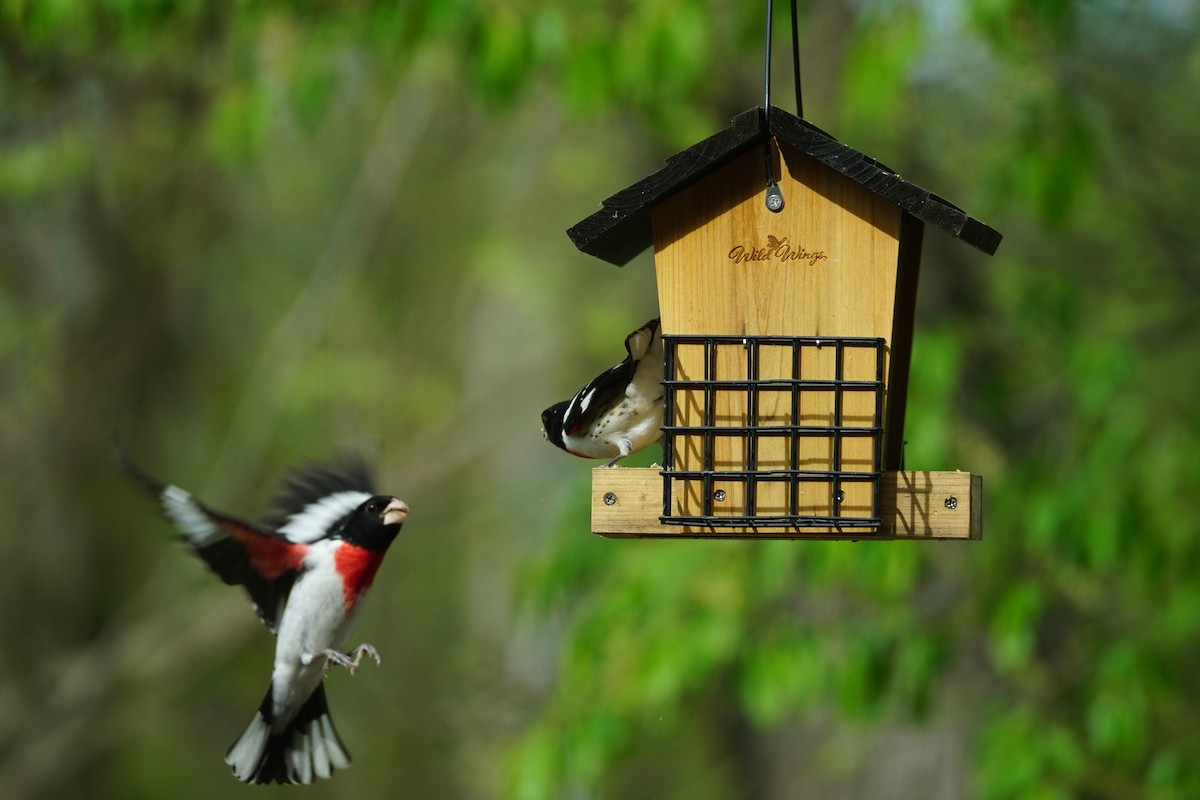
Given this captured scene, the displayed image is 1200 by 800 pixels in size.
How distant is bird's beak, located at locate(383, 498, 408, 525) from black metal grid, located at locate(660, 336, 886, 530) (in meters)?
0.94

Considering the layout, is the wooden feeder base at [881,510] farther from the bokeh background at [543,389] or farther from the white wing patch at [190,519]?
the bokeh background at [543,389]

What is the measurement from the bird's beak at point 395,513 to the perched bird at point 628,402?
2.09 feet

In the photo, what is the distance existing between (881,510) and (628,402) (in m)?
0.63

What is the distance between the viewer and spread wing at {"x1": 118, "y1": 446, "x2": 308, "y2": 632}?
3.54 metres

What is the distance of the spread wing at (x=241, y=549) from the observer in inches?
139

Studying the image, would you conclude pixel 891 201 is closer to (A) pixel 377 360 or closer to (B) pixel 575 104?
(B) pixel 575 104

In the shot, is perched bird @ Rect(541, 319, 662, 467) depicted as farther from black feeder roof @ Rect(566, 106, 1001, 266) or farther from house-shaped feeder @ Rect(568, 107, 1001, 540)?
black feeder roof @ Rect(566, 106, 1001, 266)

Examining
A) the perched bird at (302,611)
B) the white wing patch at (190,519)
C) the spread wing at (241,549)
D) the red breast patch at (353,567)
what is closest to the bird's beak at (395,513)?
the perched bird at (302,611)

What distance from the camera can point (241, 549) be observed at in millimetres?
3840

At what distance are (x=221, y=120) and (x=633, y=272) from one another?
5233mm

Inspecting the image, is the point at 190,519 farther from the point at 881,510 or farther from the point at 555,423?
the point at 881,510

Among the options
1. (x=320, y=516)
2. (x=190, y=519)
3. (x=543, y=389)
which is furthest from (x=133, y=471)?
(x=543, y=389)

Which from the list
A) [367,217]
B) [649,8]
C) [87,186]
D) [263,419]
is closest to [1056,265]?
[649,8]

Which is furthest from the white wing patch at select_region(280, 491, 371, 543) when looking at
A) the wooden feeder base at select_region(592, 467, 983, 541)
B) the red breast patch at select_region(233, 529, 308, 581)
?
the wooden feeder base at select_region(592, 467, 983, 541)
